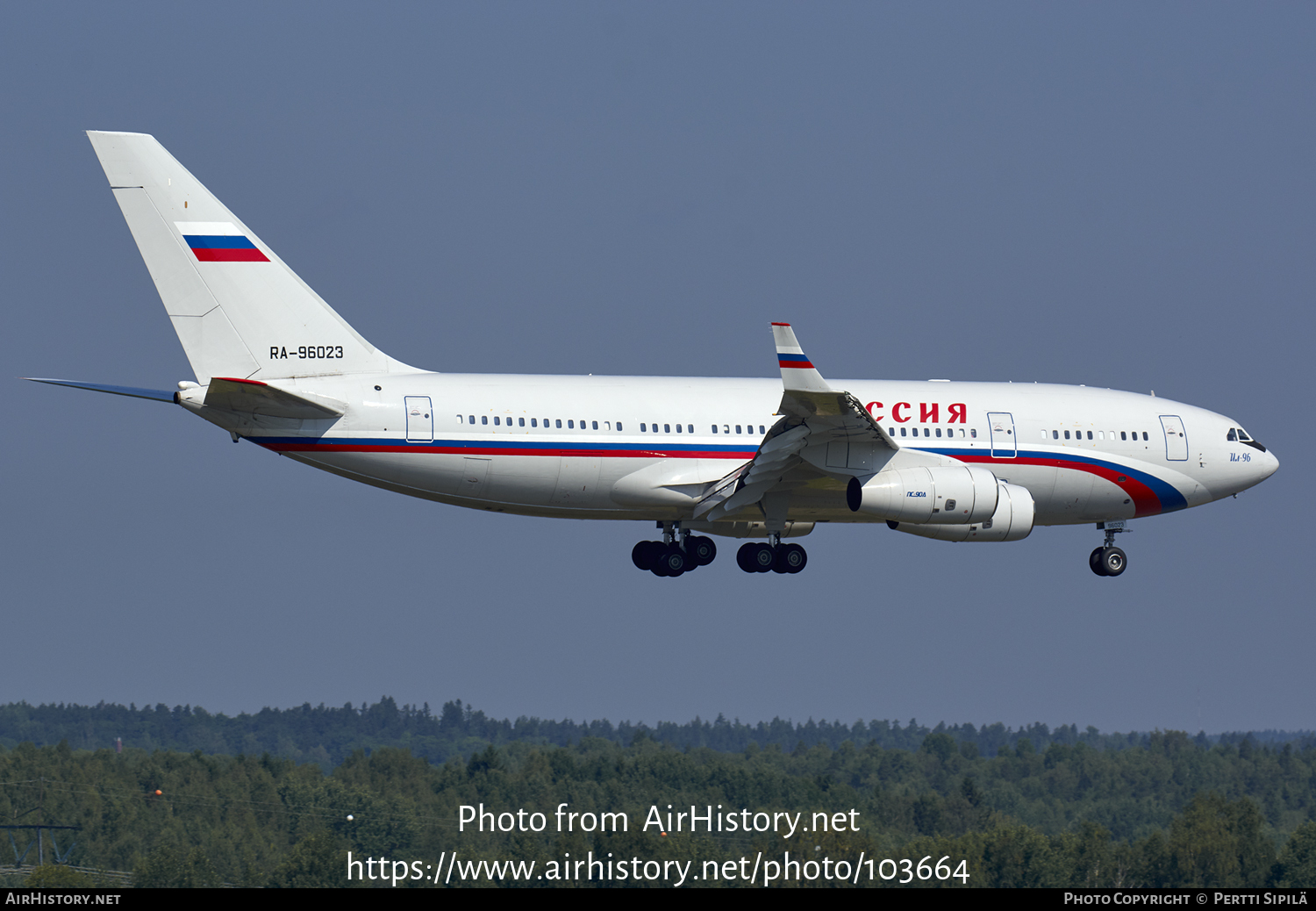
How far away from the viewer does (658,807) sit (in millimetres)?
87688

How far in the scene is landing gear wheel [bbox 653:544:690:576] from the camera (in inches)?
1734

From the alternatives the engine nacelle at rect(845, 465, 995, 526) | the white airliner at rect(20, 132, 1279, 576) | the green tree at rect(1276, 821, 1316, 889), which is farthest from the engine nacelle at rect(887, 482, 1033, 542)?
the green tree at rect(1276, 821, 1316, 889)

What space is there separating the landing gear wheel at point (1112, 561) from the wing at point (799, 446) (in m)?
9.57

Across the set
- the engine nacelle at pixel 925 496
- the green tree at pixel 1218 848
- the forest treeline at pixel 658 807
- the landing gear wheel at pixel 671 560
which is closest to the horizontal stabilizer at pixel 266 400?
the landing gear wheel at pixel 671 560

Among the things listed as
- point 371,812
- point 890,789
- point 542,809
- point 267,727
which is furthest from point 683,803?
point 267,727

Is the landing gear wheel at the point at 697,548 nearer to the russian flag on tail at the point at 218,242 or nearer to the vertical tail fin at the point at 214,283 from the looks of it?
the vertical tail fin at the point at 214,283

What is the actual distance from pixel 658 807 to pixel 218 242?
2120 inches

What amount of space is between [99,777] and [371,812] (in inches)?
766

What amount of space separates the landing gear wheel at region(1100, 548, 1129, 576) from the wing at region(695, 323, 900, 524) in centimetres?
957

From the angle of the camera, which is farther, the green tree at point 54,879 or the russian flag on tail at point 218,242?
the green tree at point 54,879

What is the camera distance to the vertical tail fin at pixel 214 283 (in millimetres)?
38625

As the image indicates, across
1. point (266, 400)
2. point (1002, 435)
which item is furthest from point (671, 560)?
point (266, 400)

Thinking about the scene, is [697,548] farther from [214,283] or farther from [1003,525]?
[214,283]

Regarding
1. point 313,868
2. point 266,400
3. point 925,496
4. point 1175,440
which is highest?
point 1175,440
